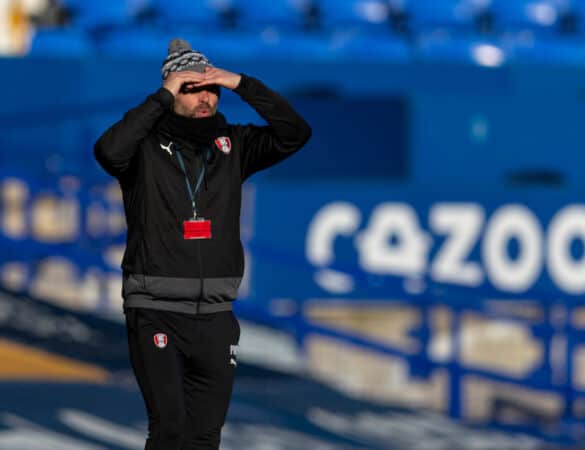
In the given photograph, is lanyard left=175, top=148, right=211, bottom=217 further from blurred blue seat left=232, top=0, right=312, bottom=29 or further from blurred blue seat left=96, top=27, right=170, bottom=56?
blurred blue seat left=232, top=0, right=312, bottom=29

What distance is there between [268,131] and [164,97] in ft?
1.54

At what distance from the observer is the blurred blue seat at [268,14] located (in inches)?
479

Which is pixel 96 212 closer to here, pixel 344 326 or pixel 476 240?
pixel 344 326

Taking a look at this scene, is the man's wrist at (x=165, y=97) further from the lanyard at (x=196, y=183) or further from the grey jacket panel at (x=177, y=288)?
the grey jacket panel at (x=177, y=288)

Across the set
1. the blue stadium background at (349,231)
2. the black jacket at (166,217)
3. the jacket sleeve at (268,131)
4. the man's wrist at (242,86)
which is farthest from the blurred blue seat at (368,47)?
the black jacket at (166,217)

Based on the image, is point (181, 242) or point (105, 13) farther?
point (105, 13)

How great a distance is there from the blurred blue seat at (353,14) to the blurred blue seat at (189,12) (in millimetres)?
990

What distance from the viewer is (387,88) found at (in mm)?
11047

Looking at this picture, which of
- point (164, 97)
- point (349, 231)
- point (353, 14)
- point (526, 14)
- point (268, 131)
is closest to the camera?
point (164, 97)

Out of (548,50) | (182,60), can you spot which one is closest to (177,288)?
(182,60)

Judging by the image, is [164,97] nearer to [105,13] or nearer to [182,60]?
[182,60]

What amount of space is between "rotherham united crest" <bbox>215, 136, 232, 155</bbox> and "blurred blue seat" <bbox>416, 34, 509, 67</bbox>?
7.84m

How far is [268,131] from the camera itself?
4.60 metres

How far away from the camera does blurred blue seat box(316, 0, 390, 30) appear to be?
12.4 m
